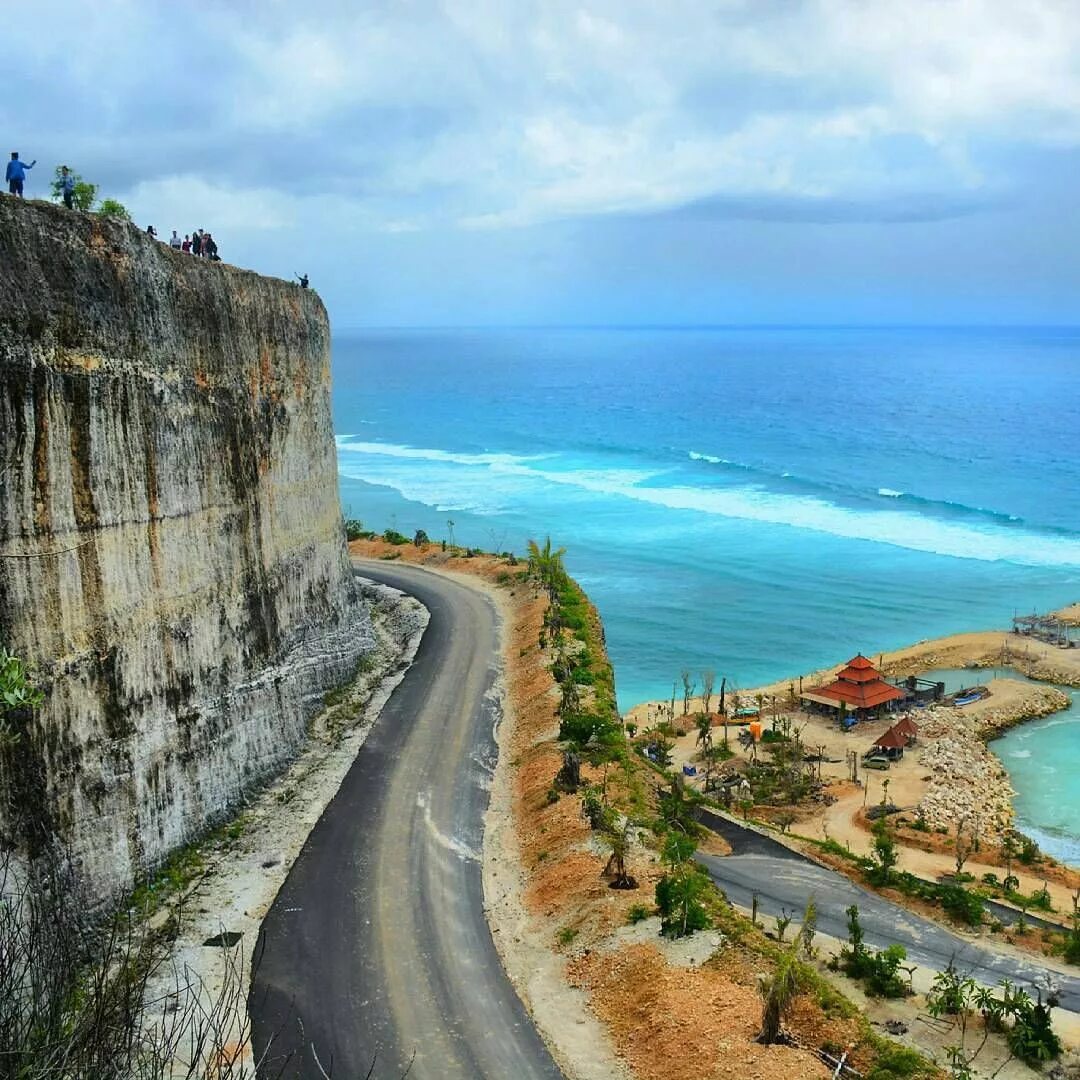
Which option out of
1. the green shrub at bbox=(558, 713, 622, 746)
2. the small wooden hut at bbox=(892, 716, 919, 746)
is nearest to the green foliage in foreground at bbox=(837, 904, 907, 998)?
the green shrub at bbox=(558, 713, 622, 746)

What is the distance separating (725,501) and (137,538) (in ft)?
291

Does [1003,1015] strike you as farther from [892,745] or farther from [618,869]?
[892,745]

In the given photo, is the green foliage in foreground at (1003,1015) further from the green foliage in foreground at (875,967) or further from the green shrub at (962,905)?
the green shrub at (962,905)

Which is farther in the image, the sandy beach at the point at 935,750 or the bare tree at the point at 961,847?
the sandy beach at the point at 935,750

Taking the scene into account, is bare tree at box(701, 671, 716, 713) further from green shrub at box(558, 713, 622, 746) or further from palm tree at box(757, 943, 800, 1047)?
palm tree at box(757, 943, 800, 1047)

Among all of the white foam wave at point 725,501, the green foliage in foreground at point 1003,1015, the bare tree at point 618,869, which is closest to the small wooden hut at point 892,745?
the green foliage in foreground at point 1003,1015

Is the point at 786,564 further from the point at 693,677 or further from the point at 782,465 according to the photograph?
the point at 782,465

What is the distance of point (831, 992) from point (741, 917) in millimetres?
3970

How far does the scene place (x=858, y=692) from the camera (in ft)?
181

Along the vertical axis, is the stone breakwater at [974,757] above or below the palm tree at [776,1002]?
below

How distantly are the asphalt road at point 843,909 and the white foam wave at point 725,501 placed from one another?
61.8 metres

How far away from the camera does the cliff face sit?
930 inches

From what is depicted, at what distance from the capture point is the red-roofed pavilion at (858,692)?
5500 cm

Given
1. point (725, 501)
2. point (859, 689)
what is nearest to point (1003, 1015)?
point (859, 689)
